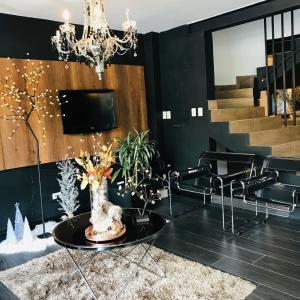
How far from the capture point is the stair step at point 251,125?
458cm

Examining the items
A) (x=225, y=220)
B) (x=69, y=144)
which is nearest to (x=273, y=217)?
(x=225, y=220)

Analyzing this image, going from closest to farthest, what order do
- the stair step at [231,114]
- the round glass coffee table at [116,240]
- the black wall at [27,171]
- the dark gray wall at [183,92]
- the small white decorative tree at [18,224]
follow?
the round glass coffee table at [116,240] → the small white decorative tree at [18,224] → the black wall at [27,171] → the stair step at [231,114] → the dark gray wall at [183,92]

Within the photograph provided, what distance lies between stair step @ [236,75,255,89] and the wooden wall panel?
79.9 inches

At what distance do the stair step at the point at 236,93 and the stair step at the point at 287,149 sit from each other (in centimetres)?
130

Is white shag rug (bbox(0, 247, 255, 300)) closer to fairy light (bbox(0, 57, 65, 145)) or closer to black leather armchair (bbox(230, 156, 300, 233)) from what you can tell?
black leather armchair (bbox(230, 156, 300, 233))

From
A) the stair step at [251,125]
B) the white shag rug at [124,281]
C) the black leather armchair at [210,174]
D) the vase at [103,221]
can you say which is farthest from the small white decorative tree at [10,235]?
the stair step at [251,125]

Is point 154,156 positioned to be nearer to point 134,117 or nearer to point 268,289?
point 134,117

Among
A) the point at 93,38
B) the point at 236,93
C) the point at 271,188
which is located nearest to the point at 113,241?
the point at 93,38

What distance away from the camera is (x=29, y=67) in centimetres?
406

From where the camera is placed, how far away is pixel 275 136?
4.60 m

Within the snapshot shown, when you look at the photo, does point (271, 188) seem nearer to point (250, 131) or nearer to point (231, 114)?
point (250, 131)

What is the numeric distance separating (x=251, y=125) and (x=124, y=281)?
Result: 9.56 ft

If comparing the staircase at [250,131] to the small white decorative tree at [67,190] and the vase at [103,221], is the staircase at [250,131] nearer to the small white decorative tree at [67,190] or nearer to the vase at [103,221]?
the small white decorative tree at [67,190]

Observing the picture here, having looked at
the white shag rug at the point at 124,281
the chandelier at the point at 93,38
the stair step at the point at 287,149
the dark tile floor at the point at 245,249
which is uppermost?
the chandelier at the point at 93,38
